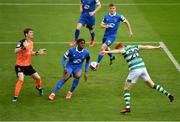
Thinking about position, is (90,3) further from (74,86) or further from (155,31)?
(74,86)

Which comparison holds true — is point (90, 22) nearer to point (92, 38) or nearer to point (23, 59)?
point (92, 38)

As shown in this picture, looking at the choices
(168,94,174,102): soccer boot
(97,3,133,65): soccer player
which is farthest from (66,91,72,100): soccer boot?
(97,3,133,65): soccer player

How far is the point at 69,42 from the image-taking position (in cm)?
3247

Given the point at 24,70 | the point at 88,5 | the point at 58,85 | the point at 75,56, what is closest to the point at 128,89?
the point at 75,56

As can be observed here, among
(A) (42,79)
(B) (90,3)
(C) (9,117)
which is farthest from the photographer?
(B) (90,3)

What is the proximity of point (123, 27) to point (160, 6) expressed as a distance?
4.40 metres

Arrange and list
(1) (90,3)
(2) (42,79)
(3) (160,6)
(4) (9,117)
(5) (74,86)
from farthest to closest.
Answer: (3) (160,6) < (1) (90,3) < (2) (42,79) < (5) (74,86) < (4) (9,117)

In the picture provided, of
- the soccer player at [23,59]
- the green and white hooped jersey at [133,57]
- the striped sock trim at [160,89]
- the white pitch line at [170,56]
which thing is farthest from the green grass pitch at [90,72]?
the green and white hooped jersey at [133,57]

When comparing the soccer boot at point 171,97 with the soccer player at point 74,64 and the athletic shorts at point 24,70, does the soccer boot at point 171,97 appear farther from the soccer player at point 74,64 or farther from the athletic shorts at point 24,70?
the athletic shorts at point 24,70

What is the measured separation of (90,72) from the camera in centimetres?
2847

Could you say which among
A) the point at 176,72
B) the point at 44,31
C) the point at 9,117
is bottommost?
the point at 9,117

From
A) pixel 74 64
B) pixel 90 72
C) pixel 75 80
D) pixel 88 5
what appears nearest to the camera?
pixel 74 64

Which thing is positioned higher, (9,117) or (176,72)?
(176,72)

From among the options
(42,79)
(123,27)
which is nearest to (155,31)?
(123,27)
